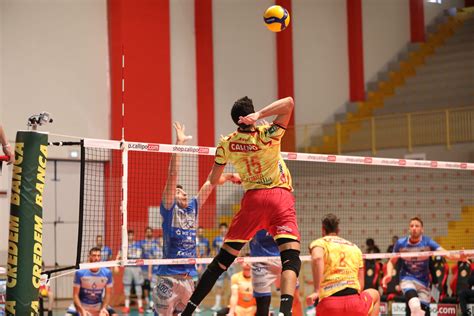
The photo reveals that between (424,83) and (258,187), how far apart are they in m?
21.2

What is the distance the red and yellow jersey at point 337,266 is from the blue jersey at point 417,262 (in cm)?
469

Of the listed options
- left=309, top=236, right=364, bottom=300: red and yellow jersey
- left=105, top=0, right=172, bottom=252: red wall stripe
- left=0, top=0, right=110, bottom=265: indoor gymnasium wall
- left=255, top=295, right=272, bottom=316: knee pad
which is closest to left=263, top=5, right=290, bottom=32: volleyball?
left=309, top=236, right=364, bottom=300: red and yellow jersey

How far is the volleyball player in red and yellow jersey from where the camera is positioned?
26.2ft

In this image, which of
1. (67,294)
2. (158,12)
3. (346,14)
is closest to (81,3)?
(158,12)

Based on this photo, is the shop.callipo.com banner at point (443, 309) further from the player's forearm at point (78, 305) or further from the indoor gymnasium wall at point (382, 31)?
the indoor gymnasium wall at point (382, 31)

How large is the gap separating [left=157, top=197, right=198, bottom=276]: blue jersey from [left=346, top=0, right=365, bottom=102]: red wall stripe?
19339mm

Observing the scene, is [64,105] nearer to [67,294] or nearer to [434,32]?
[67,294]

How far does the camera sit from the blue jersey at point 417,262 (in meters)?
13.2

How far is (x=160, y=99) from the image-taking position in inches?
945

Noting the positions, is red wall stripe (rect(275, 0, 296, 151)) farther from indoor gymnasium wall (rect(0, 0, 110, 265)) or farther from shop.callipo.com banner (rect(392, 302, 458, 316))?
shop.callipo.com banner (rect(392, 302, 458, 316))

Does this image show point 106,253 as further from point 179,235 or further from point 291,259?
point 291,259

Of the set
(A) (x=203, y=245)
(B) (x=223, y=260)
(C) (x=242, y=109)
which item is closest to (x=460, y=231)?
(A) (x=203, y=245)

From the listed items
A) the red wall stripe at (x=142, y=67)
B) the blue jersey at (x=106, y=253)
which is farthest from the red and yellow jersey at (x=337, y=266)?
the red wall stripe at (x=142, y=67)

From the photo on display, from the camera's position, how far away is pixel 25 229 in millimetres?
7559
